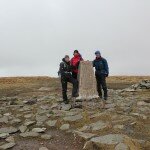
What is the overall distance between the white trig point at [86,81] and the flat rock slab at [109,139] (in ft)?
21.4

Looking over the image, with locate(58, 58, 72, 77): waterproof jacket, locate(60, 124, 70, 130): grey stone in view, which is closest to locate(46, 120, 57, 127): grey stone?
locate(60, 124, 70, 130): grey stone

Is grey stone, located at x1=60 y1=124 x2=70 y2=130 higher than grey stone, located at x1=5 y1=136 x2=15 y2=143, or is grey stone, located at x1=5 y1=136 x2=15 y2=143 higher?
grey stone, located at x1=60 y1=124 x2=70 y2=130

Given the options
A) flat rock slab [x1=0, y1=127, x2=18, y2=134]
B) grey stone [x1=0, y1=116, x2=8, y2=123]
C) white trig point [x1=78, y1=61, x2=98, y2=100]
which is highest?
white trig point [x1=78, y1=61, x2=98, y2=100]

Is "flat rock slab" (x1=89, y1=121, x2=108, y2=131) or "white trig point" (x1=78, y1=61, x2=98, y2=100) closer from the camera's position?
"flat rock slab" (x1=89, y1=121, x2=108, y2=131)

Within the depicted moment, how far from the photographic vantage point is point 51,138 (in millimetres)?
15961

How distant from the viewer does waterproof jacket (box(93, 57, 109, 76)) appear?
862 inches

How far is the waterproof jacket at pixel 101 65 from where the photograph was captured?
21.9 meters

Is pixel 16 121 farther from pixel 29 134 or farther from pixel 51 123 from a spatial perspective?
pixel 29 134

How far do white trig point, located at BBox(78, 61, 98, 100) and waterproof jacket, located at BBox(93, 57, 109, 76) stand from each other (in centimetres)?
39

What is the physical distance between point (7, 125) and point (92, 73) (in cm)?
582

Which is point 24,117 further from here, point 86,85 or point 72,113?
point 86,85

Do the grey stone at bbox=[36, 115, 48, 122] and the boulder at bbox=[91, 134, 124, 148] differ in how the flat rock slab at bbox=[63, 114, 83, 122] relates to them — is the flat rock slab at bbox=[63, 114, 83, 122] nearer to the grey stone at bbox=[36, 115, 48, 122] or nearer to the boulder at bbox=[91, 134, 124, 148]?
the grey stone at bbox=[36, 115, 48, 122]

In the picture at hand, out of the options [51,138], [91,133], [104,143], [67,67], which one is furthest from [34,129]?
[67,67]

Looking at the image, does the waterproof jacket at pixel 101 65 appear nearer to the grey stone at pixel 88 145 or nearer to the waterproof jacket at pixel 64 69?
the waterproof jacket at pixel 64 69
